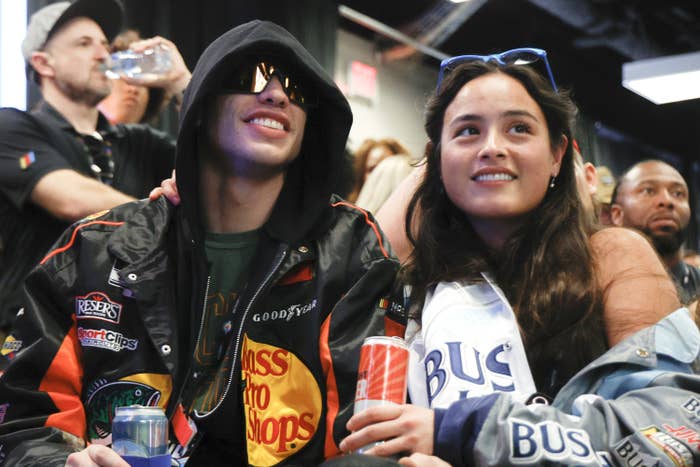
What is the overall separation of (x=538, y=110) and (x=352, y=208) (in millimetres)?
491

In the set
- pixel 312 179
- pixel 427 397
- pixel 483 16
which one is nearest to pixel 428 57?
pixel 483 16

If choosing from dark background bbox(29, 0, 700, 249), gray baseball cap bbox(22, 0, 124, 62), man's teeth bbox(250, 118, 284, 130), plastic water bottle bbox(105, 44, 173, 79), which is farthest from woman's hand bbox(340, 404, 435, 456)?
dark background bbox(29, 0, 700, 249)

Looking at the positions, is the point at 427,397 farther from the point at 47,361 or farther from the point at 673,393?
the point at 47,361

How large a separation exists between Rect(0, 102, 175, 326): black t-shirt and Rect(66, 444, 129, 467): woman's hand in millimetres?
1099

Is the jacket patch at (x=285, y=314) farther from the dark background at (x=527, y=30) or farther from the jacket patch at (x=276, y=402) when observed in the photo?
the dark background at (x=527, y=30)

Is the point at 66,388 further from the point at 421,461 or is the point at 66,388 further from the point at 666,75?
the point at 666,75

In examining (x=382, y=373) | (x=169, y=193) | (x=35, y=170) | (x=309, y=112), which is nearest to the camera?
(x=382, y=373)

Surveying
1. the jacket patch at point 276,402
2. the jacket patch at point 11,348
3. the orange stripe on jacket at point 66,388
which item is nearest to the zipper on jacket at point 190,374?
the jacket patch at point 276,402

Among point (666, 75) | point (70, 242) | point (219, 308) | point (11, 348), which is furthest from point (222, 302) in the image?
point (666, 75)

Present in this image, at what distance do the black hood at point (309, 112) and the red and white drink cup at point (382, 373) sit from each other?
59 centimetres

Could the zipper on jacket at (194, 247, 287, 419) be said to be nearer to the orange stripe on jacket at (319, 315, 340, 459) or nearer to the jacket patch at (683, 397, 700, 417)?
the orange stripe on jacket at (319, 315, 340, 459)

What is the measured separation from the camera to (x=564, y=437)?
1.46m

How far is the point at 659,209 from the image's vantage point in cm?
410

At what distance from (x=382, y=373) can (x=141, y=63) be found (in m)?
2.14
